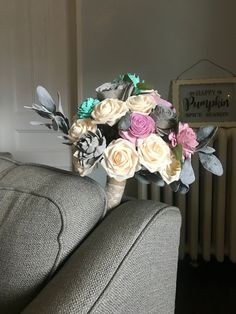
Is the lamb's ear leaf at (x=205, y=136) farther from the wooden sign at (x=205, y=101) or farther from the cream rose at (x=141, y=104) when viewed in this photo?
the wooden sign at (x=205, y=101)

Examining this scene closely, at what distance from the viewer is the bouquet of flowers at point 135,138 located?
968 mm

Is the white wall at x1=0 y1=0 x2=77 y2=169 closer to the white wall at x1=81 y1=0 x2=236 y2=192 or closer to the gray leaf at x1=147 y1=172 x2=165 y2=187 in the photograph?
the white wall at x1=81 y1=0 x2=236 y2=192

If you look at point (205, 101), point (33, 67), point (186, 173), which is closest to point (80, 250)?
point (186, 173)

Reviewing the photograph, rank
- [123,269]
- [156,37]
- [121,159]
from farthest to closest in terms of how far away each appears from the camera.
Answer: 1. [156,37]
2. [121,159]
3. [123,269]

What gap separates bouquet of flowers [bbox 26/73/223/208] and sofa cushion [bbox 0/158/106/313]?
0.08 metres

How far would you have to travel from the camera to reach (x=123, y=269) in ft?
2.80

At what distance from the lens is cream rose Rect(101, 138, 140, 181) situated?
37.8 inches

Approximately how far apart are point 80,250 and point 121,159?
0.23m

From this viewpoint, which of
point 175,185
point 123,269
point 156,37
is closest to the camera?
point 123,269

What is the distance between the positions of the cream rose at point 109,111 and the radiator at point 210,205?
1.18 metres

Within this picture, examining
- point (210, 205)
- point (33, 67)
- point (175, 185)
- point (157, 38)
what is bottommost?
point (210, 205)

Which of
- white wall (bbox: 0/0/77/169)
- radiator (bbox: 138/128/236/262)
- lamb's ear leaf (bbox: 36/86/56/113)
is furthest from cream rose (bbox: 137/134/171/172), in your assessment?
white wall (bbox: 0/0/77/169)

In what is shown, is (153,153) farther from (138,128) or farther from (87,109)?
(87,109)

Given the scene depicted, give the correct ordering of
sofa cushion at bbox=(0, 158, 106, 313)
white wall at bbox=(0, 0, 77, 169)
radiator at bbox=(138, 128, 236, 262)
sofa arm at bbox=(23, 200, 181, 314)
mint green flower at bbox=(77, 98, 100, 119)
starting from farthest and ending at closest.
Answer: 1. white wall at bbox=(0, 0, 77, 169)
2. radiator at bbox=(138, 128, 236, 262)
3. mint green flower at bbox=(77, 98, 100, 119)
4. sofa cushion at bbox=(0, 158, 106, 313)
5. sofa arm at bbox=(23, 200, 181, 314)
